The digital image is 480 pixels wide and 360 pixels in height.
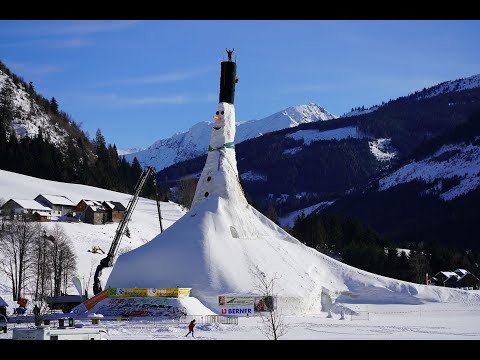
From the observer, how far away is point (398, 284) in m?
66.5

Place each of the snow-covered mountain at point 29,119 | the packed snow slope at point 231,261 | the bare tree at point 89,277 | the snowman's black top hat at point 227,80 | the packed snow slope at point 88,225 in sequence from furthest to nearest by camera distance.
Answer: the snow-covered mountain at point 29,119
the packed snow slope at point 88,225
the bare tree at point 89,277
the snowman's black top hat at point 227,80
the packed snow slope at point 231,261

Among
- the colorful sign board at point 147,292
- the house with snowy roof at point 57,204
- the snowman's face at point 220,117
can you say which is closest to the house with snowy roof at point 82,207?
the house with snowy roof at point 57,204

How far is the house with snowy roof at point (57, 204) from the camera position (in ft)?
342

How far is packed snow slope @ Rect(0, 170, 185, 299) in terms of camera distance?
83.6 metres

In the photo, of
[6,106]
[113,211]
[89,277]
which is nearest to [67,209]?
[113,211]

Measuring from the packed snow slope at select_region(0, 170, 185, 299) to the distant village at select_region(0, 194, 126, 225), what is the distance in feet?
6.63

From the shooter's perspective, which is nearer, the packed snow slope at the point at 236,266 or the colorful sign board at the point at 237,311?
the colorful sign board at the point at 237,311

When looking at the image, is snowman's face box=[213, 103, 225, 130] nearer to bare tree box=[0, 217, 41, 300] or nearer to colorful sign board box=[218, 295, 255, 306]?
colorful sign board box=[218, 295, 255, 306]

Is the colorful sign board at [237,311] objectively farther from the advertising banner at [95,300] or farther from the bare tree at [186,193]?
the bare tree at [186,193]

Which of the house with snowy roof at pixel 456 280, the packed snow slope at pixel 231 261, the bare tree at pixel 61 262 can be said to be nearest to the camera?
the packed snow slope at pixel 231 261
